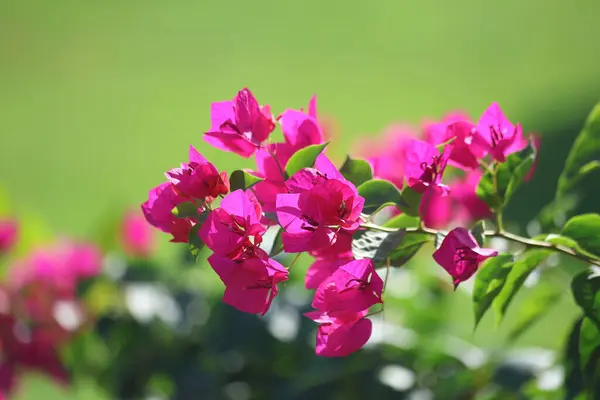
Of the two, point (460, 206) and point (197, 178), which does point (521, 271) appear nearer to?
point (197, 178)

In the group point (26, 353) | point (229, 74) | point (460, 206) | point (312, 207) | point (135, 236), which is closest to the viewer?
point (312, 207)

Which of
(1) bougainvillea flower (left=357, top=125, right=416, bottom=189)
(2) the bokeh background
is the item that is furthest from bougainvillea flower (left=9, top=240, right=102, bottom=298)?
(2) the bokeh background

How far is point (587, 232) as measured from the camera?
0.53 meters

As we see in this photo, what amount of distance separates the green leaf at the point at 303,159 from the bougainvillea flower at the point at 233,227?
40 mm

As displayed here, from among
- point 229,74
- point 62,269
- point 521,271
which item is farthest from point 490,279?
point 229,74

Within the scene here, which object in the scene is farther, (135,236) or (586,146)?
(135,236)

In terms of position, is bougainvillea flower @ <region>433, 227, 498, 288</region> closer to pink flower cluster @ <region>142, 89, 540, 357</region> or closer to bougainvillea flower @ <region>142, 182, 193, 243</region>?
pink flower cluster @ <region>142, 89, 540, 357</region>

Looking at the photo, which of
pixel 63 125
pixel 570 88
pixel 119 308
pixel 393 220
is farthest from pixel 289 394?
pixel 63 125

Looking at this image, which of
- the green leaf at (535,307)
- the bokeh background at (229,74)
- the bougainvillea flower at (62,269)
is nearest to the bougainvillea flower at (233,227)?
the green leaf at (535,307)

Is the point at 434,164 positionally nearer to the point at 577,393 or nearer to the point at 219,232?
the point at 219,232

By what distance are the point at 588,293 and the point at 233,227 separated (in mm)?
244

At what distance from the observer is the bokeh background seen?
2502 millimetres

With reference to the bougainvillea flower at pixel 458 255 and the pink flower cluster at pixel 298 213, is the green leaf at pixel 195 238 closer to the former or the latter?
the pink flower cluster at pixel 298 213

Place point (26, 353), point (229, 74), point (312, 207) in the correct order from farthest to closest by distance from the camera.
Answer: point (229, 74) → point (26, 353) → point (312, 207)
